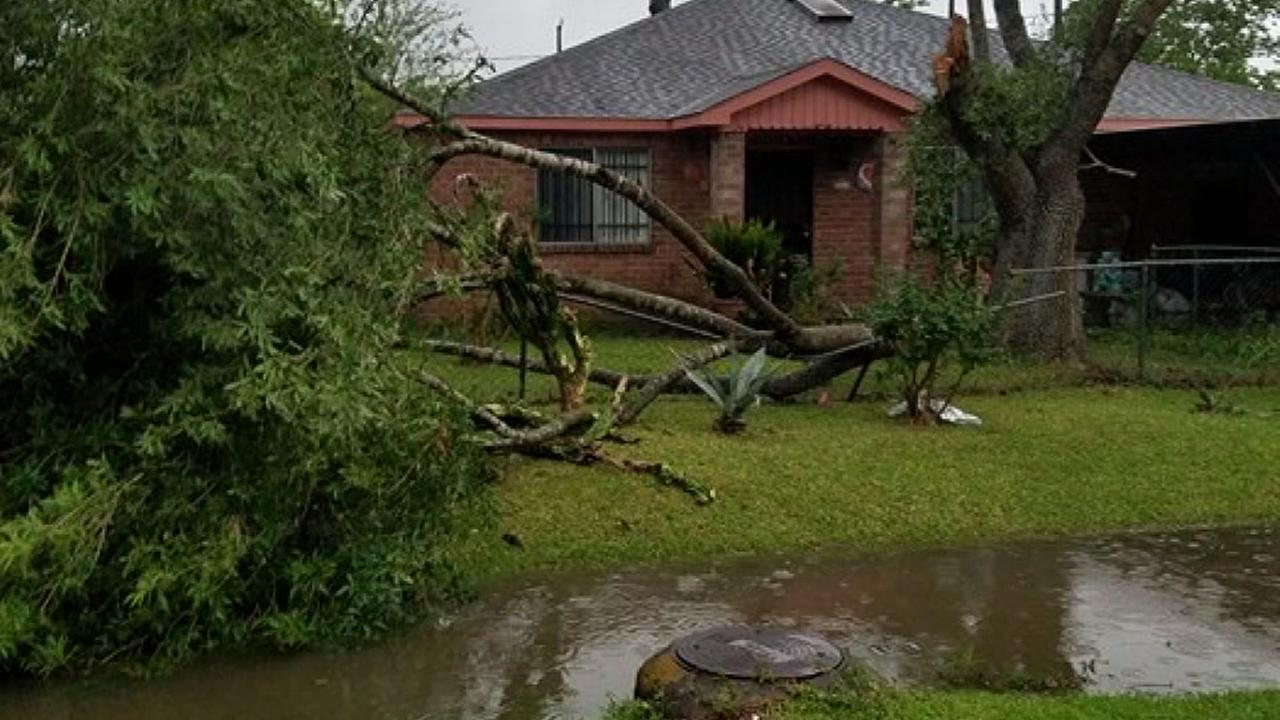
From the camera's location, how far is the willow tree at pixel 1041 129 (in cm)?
1345

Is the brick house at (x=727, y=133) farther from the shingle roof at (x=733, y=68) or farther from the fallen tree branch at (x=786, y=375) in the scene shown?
the fallen tree branch at (x=786, y=375)

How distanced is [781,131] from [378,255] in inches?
465

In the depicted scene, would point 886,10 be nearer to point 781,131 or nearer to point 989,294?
point 781,131

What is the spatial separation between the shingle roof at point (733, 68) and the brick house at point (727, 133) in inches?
1.6

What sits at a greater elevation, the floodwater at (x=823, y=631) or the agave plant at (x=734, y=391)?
the agave plant at (x=734, y=391)

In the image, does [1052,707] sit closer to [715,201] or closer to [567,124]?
[715,201]

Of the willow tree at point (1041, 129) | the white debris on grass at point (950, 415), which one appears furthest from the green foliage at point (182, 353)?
the willow tree at point (1041, 129)

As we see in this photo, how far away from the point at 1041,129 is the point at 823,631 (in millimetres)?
8623

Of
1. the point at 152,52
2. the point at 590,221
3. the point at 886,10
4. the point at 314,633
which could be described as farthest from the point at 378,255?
the point at 886,10

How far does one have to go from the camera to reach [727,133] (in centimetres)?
1752

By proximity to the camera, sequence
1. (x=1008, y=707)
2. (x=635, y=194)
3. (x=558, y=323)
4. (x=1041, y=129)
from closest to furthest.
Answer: (x=1008, y=707), (x=558, y=323), (x=635, y=194), (x=1041, y=129)

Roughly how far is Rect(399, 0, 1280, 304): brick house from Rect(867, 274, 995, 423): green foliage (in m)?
5.91

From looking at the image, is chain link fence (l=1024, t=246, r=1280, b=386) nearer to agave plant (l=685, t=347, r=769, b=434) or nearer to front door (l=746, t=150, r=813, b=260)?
front door (l=746, t=150, r=813, b=260)

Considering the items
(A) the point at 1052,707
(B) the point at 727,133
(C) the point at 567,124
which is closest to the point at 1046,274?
(B) the point at 727,133
